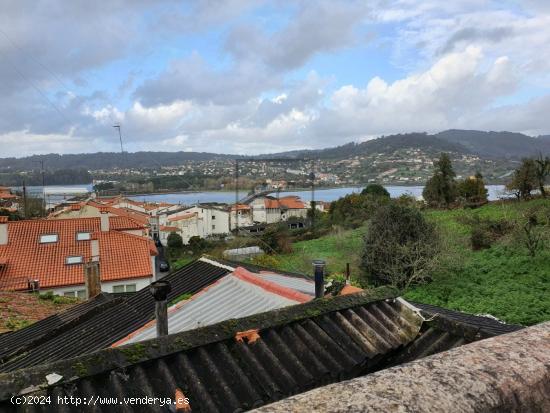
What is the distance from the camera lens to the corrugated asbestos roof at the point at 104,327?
547cm

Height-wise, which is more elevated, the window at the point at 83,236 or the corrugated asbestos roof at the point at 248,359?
the corrugated asbestos roof at the point at 248,359

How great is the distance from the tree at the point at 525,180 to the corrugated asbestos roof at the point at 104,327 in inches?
1354

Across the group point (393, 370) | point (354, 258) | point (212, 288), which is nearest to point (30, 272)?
point (354, 258)

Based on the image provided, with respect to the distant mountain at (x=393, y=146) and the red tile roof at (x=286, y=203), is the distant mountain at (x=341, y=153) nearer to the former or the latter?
the distant mountain at (x=393, y=146)

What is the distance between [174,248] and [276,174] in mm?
→ 12408

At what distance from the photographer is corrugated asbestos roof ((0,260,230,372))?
547 cm

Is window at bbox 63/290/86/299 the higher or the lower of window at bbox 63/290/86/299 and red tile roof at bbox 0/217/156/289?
the lower

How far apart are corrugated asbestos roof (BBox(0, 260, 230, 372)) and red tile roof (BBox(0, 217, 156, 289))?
43.5 ft

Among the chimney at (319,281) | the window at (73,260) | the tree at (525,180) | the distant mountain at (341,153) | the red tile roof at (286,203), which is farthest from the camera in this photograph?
the distant mountain at (341,153)

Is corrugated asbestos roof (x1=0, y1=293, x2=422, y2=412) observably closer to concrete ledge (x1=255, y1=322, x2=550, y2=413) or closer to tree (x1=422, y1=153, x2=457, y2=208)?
concrete ledge (x1=255, y1=322, x2=550, y2=413)

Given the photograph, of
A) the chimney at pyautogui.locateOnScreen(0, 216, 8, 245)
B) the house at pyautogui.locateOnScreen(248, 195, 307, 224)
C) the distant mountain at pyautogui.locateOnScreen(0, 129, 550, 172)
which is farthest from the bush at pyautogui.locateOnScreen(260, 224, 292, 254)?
the distant mountain at pyautogui.locateOnScreen(0, 129, 550, 172)

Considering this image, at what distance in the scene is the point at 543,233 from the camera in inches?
666

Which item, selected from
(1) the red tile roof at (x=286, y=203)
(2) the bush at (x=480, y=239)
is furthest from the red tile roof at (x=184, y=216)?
(2) the bush at (x=480, y=239)

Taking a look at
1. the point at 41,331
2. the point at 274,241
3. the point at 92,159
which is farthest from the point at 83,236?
the point at 92,159
